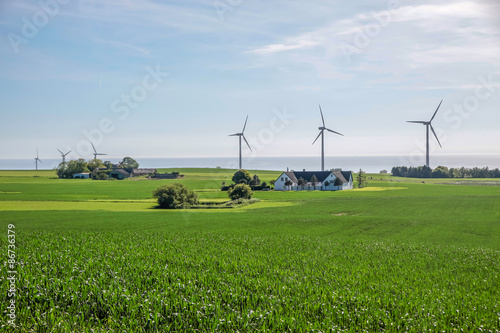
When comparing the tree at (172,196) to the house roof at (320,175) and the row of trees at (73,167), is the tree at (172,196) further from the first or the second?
the row of trees at (73,167)

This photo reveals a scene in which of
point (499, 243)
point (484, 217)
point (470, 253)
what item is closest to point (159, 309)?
point (470, 253)

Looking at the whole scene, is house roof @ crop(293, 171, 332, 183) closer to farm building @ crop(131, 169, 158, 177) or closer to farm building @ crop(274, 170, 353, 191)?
farm building @ crop(274, 170, 353, 191)

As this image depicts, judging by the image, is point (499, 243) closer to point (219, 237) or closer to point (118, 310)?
point (219, 237)

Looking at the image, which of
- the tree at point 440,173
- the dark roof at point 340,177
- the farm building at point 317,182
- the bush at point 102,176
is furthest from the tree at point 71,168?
the tree at point 440,173

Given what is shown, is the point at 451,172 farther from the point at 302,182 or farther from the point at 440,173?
the point at 302,182

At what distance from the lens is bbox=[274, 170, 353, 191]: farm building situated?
111812 mm

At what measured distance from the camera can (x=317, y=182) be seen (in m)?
115

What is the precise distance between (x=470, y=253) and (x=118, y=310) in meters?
21.8

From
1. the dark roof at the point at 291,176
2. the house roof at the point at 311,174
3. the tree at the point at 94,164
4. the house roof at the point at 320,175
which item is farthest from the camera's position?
the tree at the point at 94,164

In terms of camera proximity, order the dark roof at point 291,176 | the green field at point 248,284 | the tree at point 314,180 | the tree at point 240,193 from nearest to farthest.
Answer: the green field at point 248,284, the tree at point 240,193, the dark roof at point 291,176, the tree at point 314,180

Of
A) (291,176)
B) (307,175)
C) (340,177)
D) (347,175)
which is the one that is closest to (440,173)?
(347,175)

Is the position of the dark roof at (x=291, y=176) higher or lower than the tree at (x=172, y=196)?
higher

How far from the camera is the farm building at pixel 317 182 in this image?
11181 cm

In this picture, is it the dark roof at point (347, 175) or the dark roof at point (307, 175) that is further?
the dark roof at point (347, 175)
